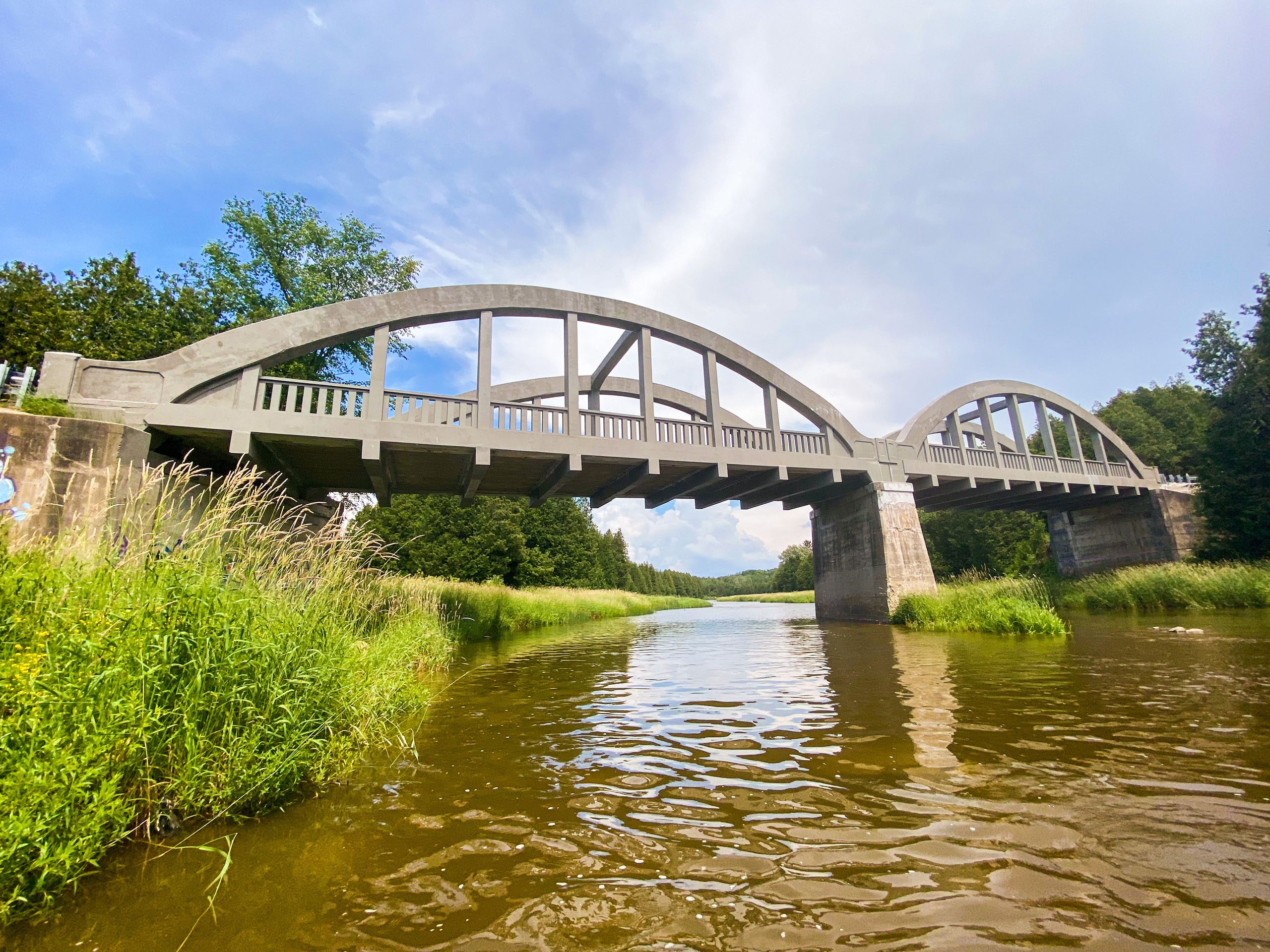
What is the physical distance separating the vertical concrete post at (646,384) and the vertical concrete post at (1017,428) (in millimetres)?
15334

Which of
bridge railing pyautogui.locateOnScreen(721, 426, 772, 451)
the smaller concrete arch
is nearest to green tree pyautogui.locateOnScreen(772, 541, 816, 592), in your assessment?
the smaller concrete arch

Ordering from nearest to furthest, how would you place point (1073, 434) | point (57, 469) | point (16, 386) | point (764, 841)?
point (764, 841), point (57, 469), point (16, 386), point (1073, 434)

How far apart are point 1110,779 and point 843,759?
1279 millimetres

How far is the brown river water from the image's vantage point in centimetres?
172

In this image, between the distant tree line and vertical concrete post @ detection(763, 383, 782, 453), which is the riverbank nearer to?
vertical concrete post @ detection(763, 383, 782, 453)

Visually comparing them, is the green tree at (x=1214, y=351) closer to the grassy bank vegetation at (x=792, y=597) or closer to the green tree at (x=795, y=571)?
the grassy bank vegetation at (x=792, y=597)

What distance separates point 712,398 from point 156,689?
44.2 feet

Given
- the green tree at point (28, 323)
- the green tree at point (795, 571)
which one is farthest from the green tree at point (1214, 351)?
the green tree at point (795, 571)

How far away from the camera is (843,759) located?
3352 mm

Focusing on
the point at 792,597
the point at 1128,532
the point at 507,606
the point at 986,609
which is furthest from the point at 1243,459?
the point at 792,597

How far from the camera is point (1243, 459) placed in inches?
795

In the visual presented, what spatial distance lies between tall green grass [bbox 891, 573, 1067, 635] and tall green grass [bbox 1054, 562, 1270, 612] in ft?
17.6

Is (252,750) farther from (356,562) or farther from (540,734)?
(356,562)

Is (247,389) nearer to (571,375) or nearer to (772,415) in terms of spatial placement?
(571,375)
